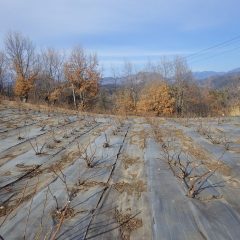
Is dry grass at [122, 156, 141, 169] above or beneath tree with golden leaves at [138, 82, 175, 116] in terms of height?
above

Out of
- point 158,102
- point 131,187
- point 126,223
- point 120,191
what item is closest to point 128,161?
point 131,187

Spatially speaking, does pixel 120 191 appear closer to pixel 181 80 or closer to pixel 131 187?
pixel 131 187

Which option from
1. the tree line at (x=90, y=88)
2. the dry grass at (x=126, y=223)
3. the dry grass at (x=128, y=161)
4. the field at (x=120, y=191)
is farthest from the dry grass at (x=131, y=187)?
the tree line at (x=90, y=88)

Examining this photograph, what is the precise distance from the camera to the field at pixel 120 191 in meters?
2.66

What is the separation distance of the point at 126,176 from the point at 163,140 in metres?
2.70

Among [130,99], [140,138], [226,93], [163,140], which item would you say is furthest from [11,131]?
[226,93]

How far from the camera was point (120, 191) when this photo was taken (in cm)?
357

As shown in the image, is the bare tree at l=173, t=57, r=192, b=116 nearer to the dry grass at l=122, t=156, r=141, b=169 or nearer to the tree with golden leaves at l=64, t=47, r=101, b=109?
the tree with golden leaves at l=64, t=47, r=101, b=109

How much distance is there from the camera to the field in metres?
2.66

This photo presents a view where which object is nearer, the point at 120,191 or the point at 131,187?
the point at 120,191

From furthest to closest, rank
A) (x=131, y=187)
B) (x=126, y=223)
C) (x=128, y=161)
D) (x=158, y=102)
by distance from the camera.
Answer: (x=158, y=102)
(x=128, y=161)
(x=131, y=187)
(x=126, y=223)

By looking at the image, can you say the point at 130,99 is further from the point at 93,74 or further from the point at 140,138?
the point at 140,138

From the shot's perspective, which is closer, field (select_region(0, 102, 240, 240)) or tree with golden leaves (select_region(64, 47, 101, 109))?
field (select_region(0, 102, 240, 240))

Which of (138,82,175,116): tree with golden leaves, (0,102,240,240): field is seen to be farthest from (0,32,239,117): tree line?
(0,102,240,240): field
